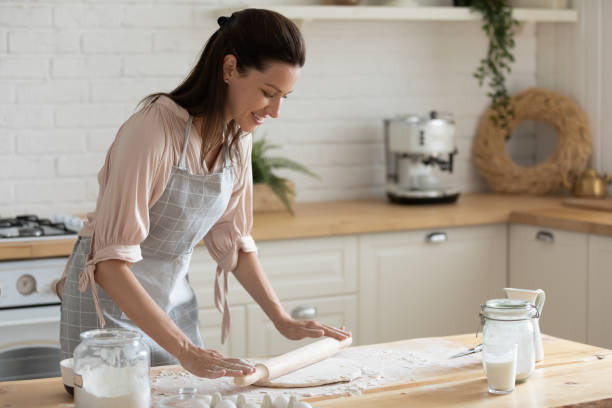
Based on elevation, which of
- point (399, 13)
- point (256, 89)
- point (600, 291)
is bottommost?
point (600, 291)

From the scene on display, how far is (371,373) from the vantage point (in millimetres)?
1665

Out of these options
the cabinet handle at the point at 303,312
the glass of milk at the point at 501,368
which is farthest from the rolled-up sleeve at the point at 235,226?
the cabinet handle at the point at 303,312

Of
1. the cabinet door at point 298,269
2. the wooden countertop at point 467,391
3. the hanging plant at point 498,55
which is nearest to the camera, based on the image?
the wooden countertop at point 467,391

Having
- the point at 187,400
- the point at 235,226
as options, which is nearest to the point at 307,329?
the point at 235,226

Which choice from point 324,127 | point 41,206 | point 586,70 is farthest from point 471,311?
point 41,206

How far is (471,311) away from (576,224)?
58 centimetres

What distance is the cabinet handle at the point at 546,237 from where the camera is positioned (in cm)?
328

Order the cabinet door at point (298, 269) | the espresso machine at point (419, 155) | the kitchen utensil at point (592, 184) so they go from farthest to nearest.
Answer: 1. the kitchen utensil at point (592, 184)
2. the espresso machine at point (419, 155)
3. the cabinet door at point (298, 269)

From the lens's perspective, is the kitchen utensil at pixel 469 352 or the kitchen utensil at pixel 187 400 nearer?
the kitchen utensil at pixel 187 400

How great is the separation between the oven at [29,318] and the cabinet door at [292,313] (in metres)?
0.70

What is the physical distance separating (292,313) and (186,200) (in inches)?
53.9

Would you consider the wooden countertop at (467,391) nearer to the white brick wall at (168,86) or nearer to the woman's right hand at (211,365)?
the woman's right hand at (211,365)

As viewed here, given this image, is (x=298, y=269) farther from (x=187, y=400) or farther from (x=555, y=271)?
(x=187, y=400)

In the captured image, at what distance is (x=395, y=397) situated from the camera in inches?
59.8
